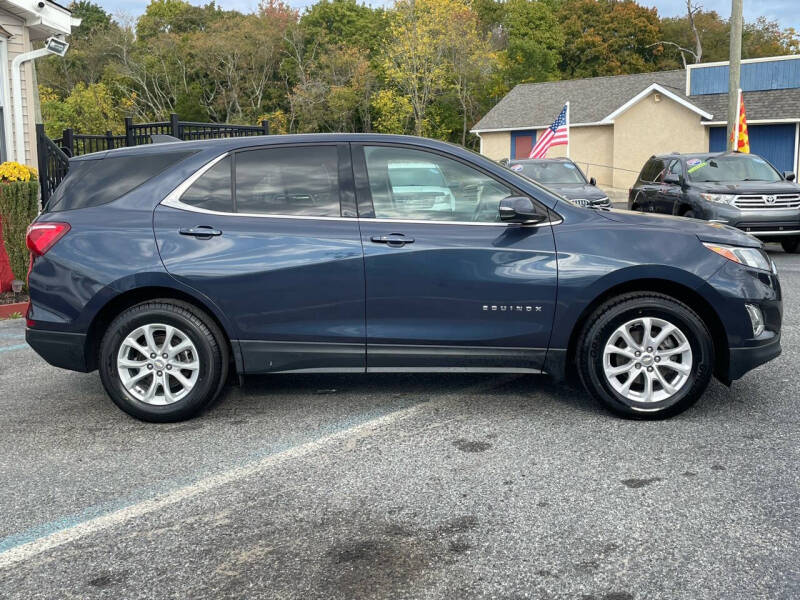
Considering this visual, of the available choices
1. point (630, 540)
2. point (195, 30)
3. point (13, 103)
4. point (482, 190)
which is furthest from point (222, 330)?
point (195, 30)

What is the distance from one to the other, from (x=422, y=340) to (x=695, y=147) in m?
34.2

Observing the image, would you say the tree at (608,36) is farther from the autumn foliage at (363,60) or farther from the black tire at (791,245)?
the black tire at (791,245)

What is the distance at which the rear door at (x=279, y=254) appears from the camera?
202 inches

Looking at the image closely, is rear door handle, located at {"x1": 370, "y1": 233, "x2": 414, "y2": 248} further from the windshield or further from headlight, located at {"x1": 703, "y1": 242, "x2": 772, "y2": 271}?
the windshield

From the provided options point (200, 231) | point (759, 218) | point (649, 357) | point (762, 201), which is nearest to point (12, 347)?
point (200, 231)

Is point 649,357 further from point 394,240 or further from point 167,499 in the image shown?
point 167,499

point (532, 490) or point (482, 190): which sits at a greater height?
point (482, 190)

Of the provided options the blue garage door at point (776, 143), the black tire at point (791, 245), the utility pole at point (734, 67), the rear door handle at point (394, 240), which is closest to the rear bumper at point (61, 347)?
the rear door handle at point (394, 240)

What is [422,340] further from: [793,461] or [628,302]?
[793,461]

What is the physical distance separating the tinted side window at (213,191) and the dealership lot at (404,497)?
1372 millimetres

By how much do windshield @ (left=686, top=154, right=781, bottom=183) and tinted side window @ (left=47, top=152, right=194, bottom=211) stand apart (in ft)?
37.5

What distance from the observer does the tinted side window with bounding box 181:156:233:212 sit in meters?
5.29

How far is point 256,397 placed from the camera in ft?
19.4

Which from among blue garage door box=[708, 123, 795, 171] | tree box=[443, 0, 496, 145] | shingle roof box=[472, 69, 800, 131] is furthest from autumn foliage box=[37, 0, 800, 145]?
blue garage door box=[708, 123, 795, 171]
